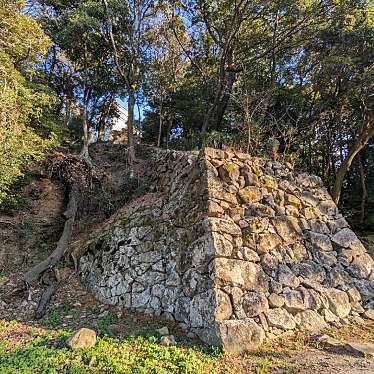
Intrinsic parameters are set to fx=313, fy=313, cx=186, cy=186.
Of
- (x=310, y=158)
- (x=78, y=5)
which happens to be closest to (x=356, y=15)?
(x=310, y=158)

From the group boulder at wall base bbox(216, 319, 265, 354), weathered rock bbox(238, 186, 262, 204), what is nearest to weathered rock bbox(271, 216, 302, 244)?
weathered rock bbox(238, 186, 262, 204)

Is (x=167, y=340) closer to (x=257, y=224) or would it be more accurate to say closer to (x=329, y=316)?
(x=257, y=224)

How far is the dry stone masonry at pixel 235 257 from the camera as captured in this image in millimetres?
5078

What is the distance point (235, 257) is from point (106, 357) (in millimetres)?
2565

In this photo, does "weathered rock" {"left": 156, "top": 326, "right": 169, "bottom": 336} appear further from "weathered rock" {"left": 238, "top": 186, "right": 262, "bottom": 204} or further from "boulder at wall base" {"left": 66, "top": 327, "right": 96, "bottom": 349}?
"weathered rock" {"left": 238, "top": 186, "right": 262, "bottom": 204}

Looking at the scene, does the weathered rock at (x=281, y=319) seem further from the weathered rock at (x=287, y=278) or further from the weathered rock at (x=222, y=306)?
the weathered rock at (x=222, y=306)

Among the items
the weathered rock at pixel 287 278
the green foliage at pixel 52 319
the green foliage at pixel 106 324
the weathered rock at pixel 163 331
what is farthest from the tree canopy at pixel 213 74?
the weathered rock at pixel 163 331

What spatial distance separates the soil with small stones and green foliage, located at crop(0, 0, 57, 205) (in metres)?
1.49

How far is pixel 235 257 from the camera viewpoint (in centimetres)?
551

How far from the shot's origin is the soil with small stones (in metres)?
4.25

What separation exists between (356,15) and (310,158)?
5322mm

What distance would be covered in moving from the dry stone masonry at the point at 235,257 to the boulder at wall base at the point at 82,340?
134cm

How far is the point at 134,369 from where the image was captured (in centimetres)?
394

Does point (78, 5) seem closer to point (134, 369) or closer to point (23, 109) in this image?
point (23, 109)
